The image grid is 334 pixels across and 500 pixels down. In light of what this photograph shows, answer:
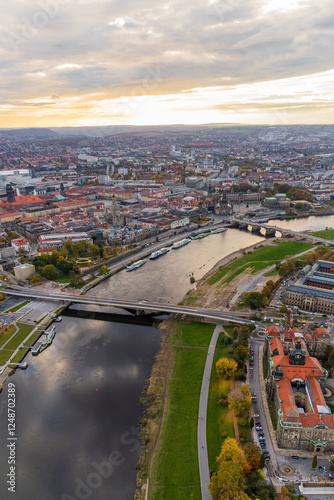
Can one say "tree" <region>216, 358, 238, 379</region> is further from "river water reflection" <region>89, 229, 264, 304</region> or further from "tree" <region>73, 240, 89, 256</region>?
"tree" <region>73, 240, 89, 256</region>

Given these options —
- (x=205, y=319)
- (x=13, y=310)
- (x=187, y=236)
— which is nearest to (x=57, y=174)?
(x=187, y=236)

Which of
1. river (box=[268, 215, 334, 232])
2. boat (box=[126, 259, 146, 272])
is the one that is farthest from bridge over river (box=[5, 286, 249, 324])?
river (box=[268, 215, 334, 232])

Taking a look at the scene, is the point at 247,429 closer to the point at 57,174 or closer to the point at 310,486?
the point at 310,486

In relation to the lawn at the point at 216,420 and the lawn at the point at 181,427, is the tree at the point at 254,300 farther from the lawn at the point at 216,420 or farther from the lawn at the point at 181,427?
the lawn at the point at 216,420

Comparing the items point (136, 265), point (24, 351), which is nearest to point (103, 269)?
point (136, 265)

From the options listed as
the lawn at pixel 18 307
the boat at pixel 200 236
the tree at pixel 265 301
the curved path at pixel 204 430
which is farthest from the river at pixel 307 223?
the lawn at pixel 18 307

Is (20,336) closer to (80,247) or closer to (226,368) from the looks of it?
(226,368)
